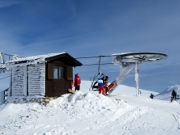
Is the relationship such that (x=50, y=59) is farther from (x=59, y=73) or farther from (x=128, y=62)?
(x=128, y=62)

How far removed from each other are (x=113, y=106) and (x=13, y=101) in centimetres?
936

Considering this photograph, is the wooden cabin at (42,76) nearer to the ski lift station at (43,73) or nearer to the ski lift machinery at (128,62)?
the ski lift station at (43,73)

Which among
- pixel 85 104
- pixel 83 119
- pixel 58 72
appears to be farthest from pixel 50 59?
pixel 83 119

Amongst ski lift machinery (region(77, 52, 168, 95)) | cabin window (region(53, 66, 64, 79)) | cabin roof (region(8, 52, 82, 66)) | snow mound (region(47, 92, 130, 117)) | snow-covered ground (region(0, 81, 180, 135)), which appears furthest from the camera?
ski lift machinery (region(77, 52, 168, 95))

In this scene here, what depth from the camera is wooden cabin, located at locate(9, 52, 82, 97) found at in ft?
57.0

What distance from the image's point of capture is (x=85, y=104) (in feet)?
50.8

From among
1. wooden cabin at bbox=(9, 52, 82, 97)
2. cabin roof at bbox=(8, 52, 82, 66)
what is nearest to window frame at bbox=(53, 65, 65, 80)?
wooden cabin at bbox=(9, 52, 82, 97)

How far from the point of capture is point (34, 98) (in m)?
17.5

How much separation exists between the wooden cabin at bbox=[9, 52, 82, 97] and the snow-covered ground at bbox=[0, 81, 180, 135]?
1.15m

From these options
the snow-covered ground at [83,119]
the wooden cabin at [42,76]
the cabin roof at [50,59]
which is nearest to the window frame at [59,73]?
the wooden cabin at [42,76]

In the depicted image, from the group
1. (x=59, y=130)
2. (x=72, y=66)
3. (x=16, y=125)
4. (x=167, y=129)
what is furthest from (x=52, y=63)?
(x=167, y=129)

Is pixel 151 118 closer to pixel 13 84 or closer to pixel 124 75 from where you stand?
pixel 124 75

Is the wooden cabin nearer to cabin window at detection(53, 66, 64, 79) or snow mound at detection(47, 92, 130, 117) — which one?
cabin window at detection(53, 66, 64, 79)

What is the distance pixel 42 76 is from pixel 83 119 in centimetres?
597
